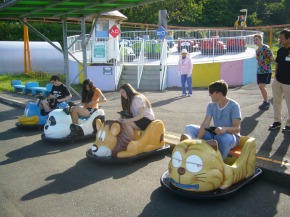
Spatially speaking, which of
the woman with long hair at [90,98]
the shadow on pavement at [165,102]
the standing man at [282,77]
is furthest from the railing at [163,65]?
the standing man at [282,77]

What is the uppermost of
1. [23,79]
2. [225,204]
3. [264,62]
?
[264,62]

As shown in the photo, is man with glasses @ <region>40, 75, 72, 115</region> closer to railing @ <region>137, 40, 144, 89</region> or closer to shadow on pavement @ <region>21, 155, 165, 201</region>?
shadow on pavement @ <region>21, 155, 165, 201</region>

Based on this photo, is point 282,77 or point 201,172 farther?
point 282,77

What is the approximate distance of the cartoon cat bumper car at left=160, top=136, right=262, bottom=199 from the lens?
4.21m

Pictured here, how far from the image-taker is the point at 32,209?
13.8 feet

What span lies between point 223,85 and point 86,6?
19.0 feet

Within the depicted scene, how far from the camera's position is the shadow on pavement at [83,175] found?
4.78 meters

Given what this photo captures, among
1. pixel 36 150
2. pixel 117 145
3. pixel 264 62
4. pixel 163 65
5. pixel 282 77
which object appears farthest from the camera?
pixel 163 65

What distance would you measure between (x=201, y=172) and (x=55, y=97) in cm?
529

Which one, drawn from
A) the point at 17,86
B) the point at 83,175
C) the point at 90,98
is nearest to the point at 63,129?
the point at 90,98

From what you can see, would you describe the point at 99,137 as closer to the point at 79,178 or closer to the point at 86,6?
the point at 79,178

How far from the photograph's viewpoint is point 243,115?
816 centimetres

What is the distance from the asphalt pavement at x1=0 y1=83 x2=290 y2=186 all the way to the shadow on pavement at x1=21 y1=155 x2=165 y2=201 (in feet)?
3.88

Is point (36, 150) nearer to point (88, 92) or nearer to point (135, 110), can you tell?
point (88, 92)
